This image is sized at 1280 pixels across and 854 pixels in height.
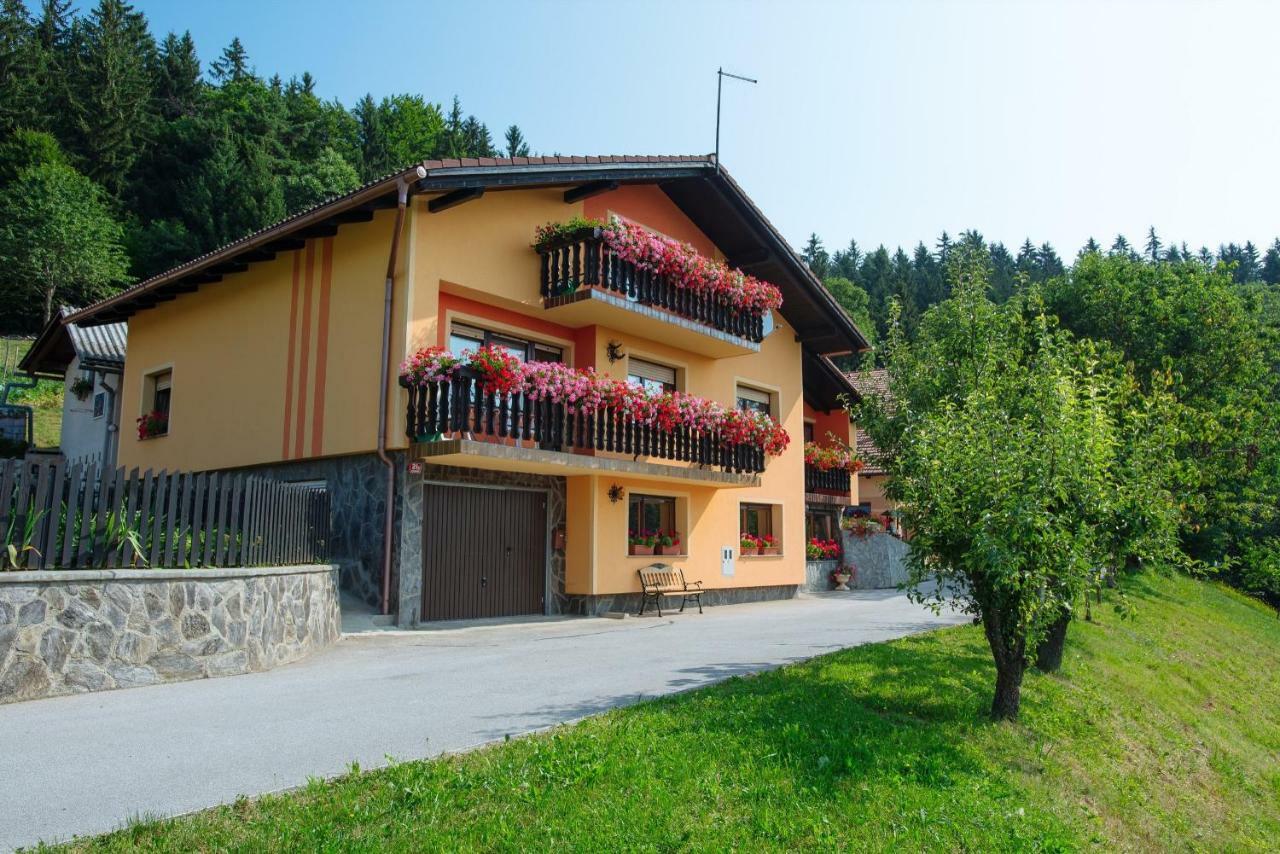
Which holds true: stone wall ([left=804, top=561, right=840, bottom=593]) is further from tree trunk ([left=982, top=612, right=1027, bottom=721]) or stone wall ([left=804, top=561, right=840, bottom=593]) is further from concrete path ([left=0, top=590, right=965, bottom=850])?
tree trunk ([left=982, top=612, right=1027, bottom=721])

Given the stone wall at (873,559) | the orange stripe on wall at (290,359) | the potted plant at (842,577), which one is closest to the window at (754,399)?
the potted plant at (842,577)

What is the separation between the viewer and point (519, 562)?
15.1 meters

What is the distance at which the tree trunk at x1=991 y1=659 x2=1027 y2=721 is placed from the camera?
7.75 metres

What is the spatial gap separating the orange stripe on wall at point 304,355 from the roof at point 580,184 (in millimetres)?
439

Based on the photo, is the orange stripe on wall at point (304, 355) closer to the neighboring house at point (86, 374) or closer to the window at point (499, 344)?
the window at point (499, 344)

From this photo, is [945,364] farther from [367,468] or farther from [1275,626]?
[1275,626]

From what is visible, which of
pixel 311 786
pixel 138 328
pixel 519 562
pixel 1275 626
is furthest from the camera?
pixel 1275 626

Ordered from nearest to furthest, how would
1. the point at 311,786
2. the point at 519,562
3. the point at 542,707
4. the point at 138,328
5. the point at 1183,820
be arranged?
the point at 311,786
the point at 542,707
the point at 1183,820
the point at 519,562
the point at 138,328

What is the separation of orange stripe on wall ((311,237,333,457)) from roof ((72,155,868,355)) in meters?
0.42

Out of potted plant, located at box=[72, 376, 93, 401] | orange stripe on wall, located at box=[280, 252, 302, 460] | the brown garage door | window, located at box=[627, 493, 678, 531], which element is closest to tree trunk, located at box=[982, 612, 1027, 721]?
the brown garage door

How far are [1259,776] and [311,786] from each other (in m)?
10.5

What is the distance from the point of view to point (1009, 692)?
7.79 meters

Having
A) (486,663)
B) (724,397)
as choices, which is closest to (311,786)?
(486,663)

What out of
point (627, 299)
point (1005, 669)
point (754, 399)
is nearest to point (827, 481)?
point (754, 399)
